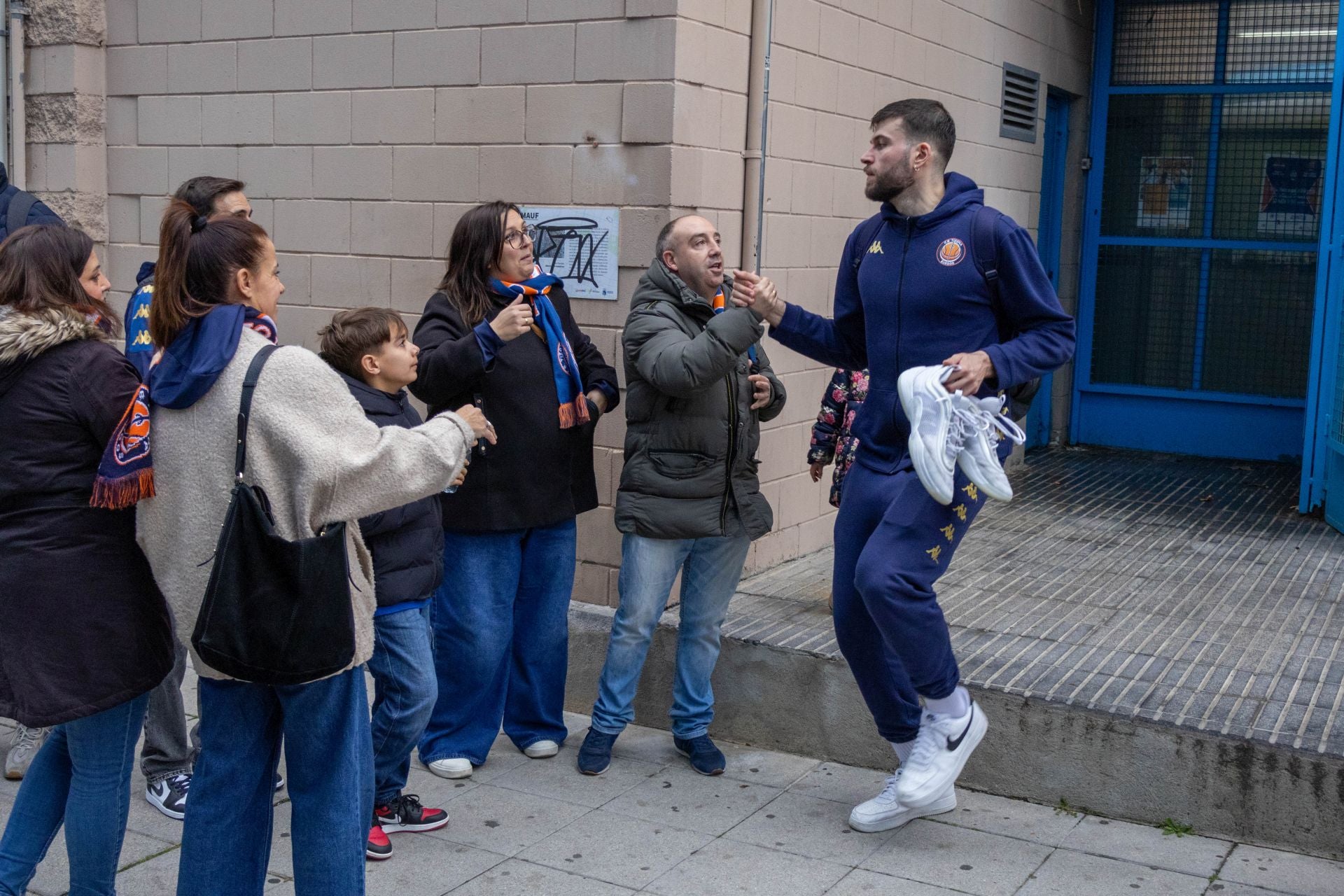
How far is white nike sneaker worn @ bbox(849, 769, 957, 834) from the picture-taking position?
166 inches

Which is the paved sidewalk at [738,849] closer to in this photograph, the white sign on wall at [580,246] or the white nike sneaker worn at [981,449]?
the white nike sneaker worn at [981,449]

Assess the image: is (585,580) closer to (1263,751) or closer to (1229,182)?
(1263,751)

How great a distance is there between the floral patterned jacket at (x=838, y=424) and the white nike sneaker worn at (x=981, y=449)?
1256 mm

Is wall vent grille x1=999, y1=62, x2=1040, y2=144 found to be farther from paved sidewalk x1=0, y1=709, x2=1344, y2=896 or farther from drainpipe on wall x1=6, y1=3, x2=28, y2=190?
drainpipe on wall x1=6, y1=3, x2=28, y2=190

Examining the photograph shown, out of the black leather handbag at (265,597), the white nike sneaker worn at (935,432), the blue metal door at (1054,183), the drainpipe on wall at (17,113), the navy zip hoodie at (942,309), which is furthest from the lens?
the blue metal door at (1054,183)

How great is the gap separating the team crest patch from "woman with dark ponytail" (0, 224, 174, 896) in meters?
2.23

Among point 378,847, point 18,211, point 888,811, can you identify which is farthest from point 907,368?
point 18,211

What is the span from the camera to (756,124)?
565 centimetres

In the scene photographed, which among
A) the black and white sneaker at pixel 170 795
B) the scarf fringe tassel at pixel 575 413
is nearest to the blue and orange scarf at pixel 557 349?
the scarf fringe tassel at pixel 575 413

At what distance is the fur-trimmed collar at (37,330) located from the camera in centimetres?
317

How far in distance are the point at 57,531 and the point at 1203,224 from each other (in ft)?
26.1

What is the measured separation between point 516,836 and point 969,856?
135cm

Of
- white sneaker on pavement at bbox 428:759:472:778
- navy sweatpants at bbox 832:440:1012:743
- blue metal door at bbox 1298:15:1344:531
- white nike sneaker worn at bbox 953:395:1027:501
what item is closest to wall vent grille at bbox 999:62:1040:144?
blue metal door at bbox 1298:15:1344:531

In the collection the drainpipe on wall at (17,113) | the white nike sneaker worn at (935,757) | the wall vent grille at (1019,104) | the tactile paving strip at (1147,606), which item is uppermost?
the wall vent grille at (1019,104)
